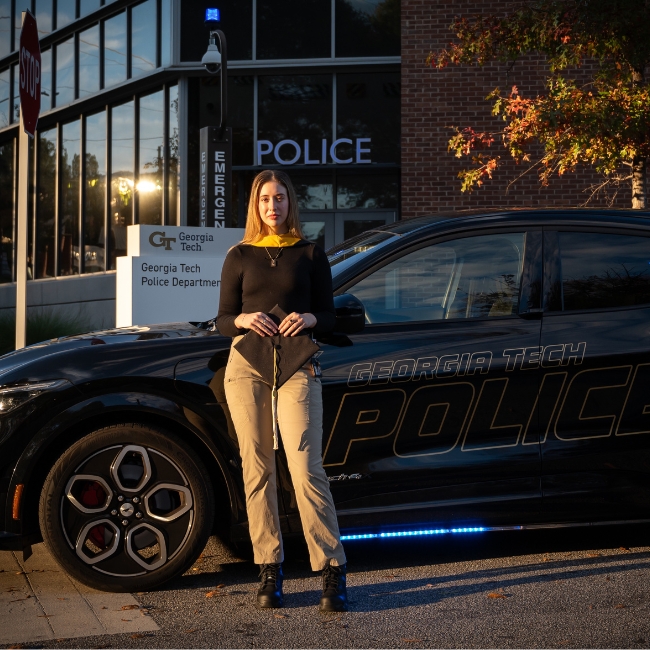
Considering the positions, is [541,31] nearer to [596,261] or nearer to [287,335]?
[596,261]

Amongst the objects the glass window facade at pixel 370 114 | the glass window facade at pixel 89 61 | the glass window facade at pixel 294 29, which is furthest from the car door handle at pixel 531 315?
the glass window facade at pixel 89 61

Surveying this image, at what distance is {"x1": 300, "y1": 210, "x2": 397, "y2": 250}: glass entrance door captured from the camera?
1652cm

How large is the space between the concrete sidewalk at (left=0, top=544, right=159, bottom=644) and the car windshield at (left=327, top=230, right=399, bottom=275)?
6.05ft

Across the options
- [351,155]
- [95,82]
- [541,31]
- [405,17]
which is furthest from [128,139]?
[541,31]

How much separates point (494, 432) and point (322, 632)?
1.30 m

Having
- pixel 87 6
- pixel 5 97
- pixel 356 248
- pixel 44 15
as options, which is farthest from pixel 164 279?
pixel 5 97

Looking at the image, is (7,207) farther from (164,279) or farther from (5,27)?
(164,279)

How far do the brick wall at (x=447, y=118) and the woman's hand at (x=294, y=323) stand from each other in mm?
10958

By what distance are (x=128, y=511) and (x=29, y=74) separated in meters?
3.58

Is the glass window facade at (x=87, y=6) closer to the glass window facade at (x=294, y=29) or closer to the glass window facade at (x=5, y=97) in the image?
the glass window facade at (x=5, y=97)

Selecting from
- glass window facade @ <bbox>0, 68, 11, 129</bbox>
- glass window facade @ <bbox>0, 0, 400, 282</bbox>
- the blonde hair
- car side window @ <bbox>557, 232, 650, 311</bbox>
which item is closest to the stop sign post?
the blonde hair

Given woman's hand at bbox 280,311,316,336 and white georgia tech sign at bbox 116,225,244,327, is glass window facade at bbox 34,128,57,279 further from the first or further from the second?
woman's hand at bbox 280,311,316,336

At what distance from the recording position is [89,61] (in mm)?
19312

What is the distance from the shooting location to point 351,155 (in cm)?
1641
